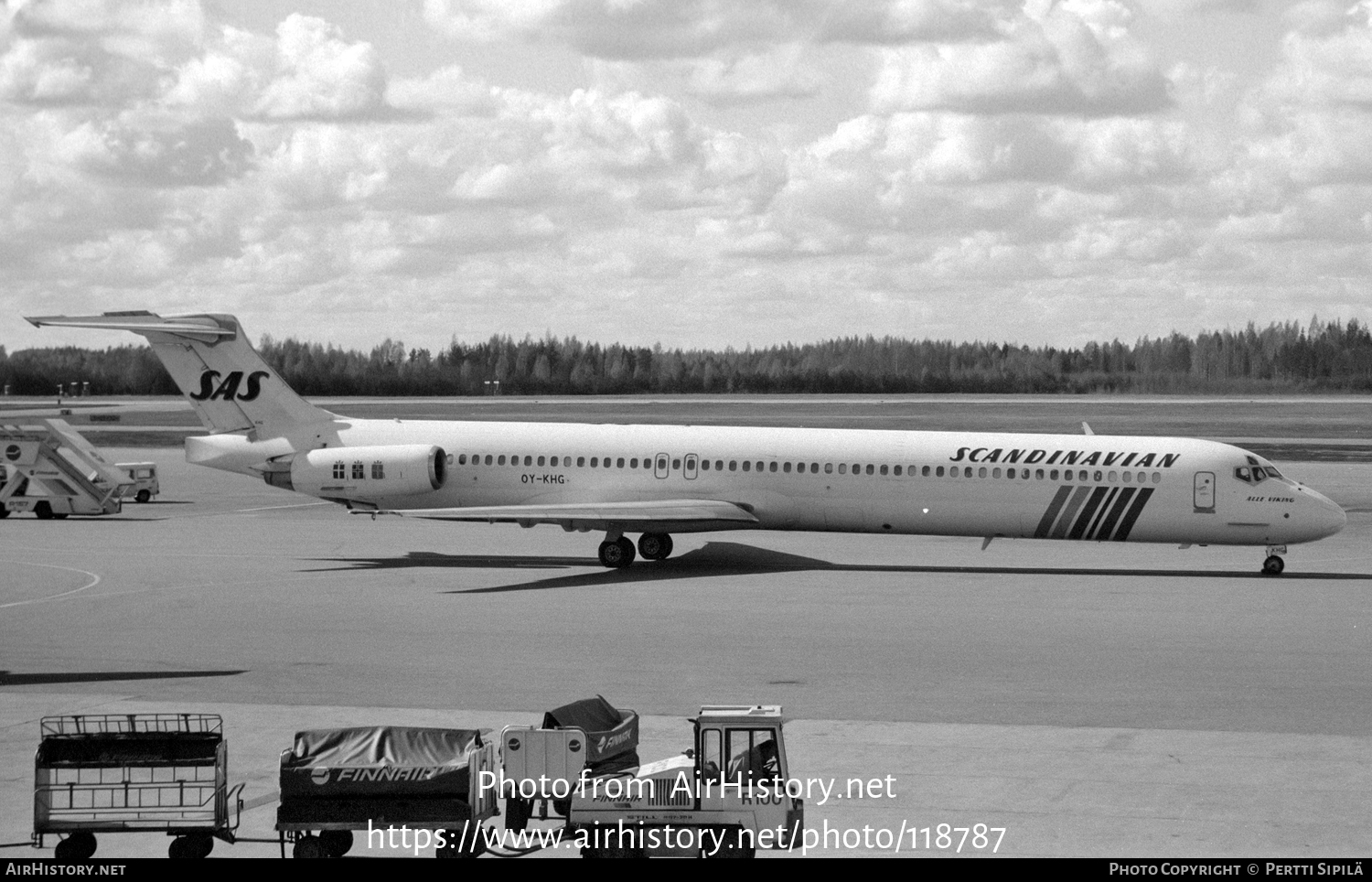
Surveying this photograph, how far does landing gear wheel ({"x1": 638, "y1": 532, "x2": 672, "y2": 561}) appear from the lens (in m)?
36.8

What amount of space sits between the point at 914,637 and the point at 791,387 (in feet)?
483

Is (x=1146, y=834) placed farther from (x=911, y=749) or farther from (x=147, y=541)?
(x=147, y=541)

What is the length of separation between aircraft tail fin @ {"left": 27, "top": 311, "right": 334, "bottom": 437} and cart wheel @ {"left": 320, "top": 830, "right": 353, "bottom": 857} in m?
27.3

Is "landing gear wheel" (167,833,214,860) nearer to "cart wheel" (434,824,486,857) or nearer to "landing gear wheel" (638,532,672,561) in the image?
Answer: "cart wheel" (434,824,486,857)

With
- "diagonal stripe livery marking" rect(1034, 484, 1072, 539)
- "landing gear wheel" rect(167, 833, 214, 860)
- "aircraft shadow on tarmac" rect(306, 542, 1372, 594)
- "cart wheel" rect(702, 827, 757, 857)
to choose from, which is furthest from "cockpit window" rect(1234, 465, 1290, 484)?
"landing gear wheel" rect(167, 833, 214, 860)

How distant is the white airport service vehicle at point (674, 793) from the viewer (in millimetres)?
12867

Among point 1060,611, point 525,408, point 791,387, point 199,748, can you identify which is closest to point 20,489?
point 1060,611

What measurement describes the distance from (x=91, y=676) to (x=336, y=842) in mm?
10472

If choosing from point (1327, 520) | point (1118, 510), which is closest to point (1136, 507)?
point (1118, 510)

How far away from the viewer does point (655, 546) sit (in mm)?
36844

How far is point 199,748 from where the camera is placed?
13.7 metres

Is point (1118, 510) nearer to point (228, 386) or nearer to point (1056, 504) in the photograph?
point (1056, 504)

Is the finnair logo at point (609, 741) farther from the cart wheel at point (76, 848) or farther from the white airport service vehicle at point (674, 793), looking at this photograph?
the cart wheel at point (76, 848)

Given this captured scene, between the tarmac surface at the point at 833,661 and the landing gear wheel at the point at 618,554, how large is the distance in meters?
0.78
